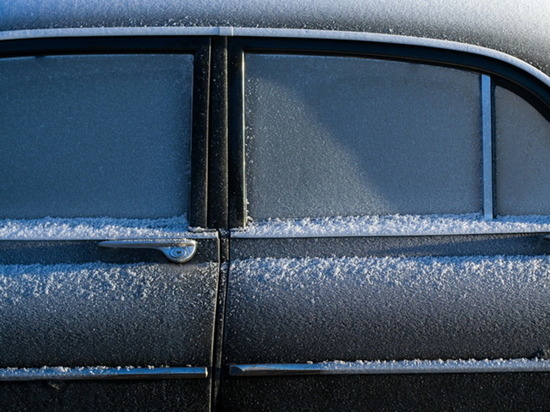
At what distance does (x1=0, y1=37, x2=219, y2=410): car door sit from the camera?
193cm

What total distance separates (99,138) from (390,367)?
1059 millimetres

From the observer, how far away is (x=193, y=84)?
210 centimetres

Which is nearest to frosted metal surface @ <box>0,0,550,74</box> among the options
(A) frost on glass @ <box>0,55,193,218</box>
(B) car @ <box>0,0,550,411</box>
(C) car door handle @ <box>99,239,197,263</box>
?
(B) car @ <box>0,0,550,411</box>

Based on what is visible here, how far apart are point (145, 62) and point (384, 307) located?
1.01 metres

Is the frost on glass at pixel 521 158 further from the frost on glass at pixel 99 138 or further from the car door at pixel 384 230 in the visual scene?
the frost on glass at pixel 99 138

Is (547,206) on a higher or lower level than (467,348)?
higher

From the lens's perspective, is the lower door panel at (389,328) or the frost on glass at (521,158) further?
the frost on glass at (521,158)

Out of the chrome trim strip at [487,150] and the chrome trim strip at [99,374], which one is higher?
the chrome trim strip at [487,150]

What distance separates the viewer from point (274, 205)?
2.07 metres

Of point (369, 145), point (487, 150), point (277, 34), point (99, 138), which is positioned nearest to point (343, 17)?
point (277, 34)

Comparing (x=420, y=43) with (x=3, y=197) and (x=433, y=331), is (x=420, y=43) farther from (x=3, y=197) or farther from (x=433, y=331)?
(x=3, y=197)

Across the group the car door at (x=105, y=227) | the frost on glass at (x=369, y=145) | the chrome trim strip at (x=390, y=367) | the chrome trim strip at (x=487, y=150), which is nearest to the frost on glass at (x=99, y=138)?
the car door at (x=105, y=227)

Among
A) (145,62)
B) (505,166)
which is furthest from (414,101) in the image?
(145,62)

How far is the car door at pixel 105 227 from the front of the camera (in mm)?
1934
